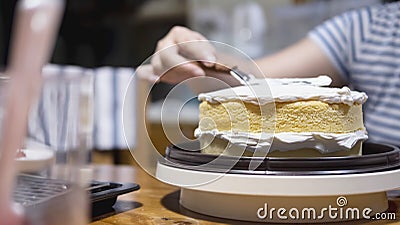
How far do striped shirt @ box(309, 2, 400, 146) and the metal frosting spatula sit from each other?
3.60 ft

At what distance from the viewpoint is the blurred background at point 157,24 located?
2.49 meters

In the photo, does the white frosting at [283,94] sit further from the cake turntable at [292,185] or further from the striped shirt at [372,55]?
the striped shirt at [372,55]

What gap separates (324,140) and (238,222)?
12 cm

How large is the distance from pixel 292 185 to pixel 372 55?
0.90 metres

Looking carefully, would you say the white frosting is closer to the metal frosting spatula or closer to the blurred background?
the metal frosting spatula

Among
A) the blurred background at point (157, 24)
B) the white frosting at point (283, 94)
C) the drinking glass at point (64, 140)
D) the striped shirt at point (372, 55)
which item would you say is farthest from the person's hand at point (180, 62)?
the blurred background at point (157, 24)

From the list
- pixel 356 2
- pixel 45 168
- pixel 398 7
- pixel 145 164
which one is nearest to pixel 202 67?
pixel 145 164

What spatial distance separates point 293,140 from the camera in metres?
0.58

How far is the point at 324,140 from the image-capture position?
0.59m

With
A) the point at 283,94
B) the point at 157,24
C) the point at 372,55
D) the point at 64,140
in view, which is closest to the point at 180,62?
the point at 283,94

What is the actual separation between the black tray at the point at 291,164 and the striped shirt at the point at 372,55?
2.33 ft

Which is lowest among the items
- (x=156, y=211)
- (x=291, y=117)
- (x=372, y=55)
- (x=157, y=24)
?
(x=156, y=211)

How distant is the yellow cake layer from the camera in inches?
23.1

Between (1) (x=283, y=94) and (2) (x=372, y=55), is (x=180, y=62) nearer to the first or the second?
(1) (x=283, y=94)
